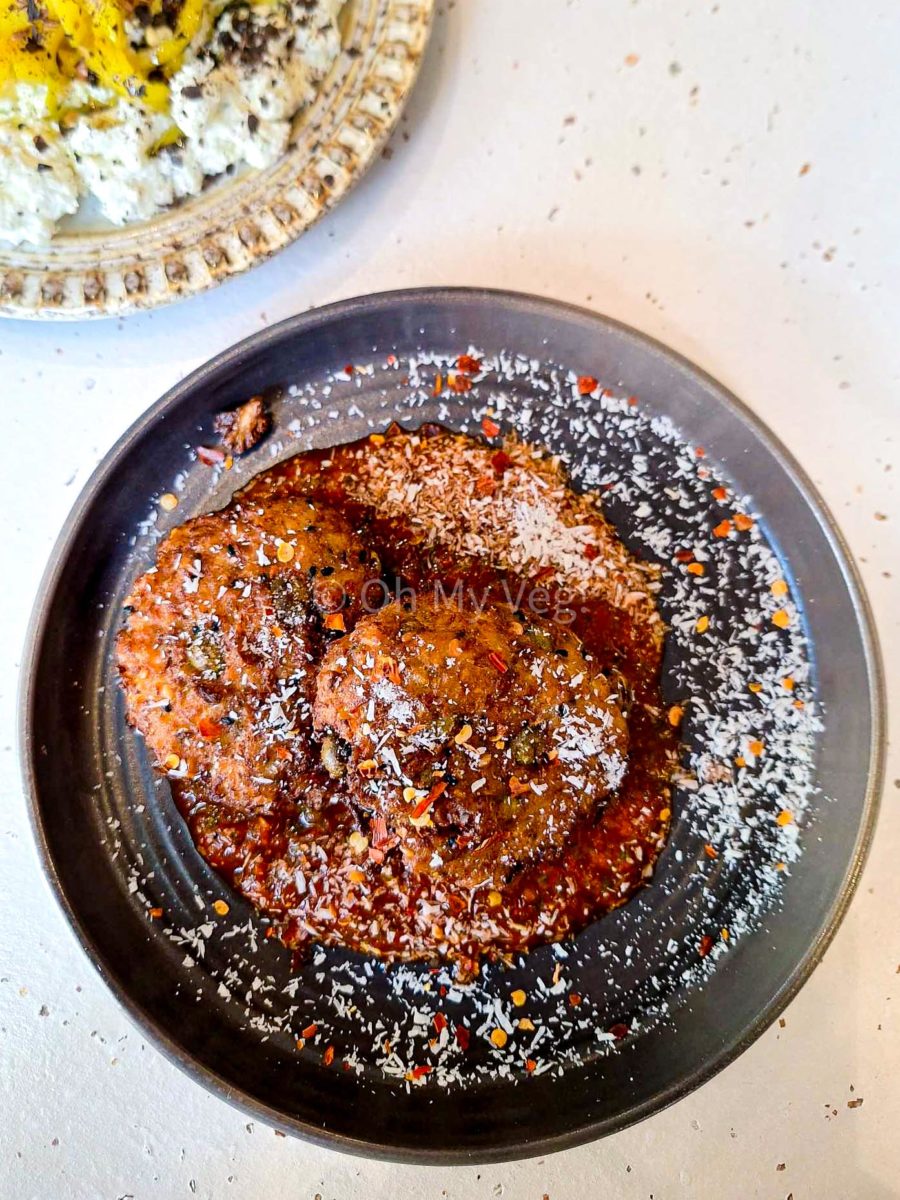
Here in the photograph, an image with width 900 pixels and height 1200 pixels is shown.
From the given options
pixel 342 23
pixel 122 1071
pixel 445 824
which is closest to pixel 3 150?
pixel 342 23

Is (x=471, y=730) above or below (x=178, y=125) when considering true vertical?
below

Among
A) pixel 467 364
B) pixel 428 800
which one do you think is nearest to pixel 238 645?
pixel 428 800

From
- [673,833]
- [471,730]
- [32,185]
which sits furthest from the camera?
[673,833]

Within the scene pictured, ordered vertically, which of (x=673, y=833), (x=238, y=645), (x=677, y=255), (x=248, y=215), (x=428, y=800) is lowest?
(x=673, y=833)

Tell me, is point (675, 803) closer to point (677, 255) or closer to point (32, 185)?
point (677, 255)

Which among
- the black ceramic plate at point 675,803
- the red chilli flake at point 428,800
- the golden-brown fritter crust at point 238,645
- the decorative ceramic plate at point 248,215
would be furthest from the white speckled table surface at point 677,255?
the red chilli flake at point 428,800

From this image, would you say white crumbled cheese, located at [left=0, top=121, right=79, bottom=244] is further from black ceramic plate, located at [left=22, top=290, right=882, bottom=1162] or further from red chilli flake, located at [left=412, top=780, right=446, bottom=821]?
red chilli flake, located at [left=412, top=780, right=446, bottom=821]

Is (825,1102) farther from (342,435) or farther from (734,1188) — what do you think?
(342,435)

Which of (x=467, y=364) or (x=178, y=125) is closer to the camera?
(x=178, y=125)
